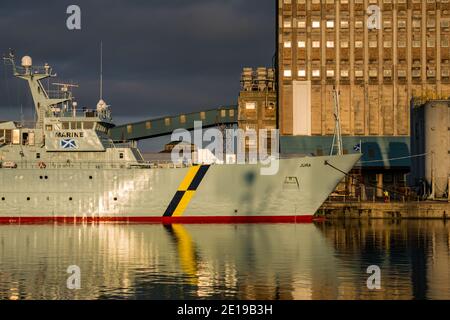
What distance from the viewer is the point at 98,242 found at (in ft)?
149

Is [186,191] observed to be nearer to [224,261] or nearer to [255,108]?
[224,261]

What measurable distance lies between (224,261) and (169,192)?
21.5 m

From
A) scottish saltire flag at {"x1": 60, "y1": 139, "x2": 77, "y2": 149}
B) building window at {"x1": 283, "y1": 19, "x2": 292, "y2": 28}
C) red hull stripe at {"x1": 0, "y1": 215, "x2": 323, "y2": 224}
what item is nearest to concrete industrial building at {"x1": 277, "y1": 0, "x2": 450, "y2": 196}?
building window at {"x1": 283, "y1": 19, "x2": 292, "y2": 28}

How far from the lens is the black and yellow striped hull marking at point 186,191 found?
5766 cm

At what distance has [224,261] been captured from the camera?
121 ft

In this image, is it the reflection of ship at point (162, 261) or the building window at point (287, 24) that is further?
the building window at point (287, 24)

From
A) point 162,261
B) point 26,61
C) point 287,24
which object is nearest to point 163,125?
point 287,24

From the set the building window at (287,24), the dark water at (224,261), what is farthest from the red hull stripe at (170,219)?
the building window at (287,24)

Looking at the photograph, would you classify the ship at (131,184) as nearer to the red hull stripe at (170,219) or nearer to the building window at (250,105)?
the red hull stripe at (170,219)

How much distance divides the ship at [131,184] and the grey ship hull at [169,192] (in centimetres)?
7

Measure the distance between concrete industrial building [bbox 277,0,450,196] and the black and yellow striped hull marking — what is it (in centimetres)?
3238
